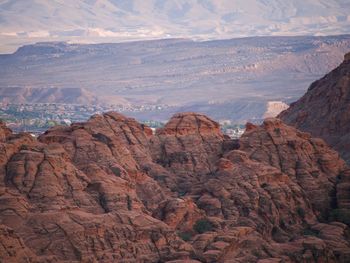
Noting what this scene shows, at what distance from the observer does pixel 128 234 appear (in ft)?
218

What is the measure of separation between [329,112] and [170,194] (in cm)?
3685

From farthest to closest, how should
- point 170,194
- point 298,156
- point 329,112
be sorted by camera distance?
point 329,112 → point 298,156 → point 170,194

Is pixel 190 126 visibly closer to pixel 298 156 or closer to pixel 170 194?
pixel 298 156

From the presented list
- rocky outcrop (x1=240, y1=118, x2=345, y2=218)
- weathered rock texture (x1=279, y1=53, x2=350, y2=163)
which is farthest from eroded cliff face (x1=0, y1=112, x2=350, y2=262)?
weathered rock texture (x1=279, y1=53, x2=350, y2=163)

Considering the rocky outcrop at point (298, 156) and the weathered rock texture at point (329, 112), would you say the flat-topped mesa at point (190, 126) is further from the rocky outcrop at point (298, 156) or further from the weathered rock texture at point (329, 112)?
the weathered rock texture at point (329, 112)

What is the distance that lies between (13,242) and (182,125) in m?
37.2

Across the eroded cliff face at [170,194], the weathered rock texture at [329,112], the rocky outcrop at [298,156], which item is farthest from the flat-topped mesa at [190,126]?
the weathered rock texture at [329,112]

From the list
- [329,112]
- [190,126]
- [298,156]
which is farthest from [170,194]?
[329,112]

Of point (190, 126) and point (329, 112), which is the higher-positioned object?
point (190, 126)

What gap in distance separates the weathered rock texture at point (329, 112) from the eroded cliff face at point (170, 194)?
56.6 ft

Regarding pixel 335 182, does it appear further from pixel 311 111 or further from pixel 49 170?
pixel 311 111

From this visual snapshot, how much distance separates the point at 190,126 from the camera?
95.8 metres

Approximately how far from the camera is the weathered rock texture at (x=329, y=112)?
113m

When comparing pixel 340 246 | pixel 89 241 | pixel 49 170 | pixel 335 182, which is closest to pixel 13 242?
pixel 89 241
